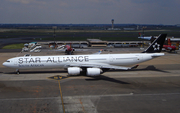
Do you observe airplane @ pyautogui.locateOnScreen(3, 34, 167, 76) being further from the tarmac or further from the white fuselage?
the tarmac

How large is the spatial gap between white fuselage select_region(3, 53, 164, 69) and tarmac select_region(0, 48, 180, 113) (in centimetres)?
229

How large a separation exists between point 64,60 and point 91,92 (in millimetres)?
11986

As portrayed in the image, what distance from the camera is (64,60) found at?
119ft

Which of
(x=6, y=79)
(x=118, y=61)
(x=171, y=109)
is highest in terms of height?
(x=118, y=61)

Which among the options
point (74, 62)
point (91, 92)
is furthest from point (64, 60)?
point (91, 92)

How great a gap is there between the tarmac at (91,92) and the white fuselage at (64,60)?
2288mm

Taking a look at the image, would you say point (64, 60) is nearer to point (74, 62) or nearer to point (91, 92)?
point (74, 62)

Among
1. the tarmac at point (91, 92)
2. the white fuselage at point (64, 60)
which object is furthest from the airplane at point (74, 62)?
the tarmac at point (91, 92)

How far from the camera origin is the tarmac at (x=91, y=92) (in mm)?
21703

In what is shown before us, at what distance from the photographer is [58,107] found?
21.8 metres

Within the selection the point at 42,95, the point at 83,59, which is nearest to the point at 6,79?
the point at 42,95

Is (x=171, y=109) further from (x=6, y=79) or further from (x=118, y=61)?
(x=6, y=79)

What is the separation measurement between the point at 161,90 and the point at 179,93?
2610 mm

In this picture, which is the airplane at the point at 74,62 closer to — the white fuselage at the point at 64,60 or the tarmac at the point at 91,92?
the white fuselage at the point at 64,60
